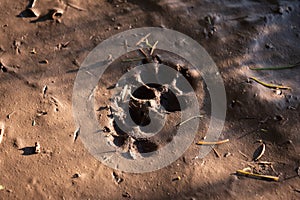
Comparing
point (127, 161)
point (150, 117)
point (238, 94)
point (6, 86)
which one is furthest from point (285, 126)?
point (6, 86)

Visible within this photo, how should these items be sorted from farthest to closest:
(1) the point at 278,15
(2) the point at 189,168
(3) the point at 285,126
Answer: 1. (1) the point at 278,15
2. (3) the point at 285,126
3. (2) the point at 189,168

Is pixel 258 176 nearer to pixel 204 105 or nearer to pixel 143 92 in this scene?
Result: pixel 204 105

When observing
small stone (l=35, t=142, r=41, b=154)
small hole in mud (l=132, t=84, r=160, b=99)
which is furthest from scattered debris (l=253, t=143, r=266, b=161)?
small stone (l=35, t=142, r=41, b=154)

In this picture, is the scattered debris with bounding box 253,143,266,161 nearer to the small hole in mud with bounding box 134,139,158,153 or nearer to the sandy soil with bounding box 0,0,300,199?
the sandy soil with bounding box 0,0,300,199

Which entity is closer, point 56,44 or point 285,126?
point 285,126

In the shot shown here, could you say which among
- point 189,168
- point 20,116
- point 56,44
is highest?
point 56,44

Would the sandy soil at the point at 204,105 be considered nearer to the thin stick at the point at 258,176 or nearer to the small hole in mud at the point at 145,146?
the thin stick at the point at 258,176

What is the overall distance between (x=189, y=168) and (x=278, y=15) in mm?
1387

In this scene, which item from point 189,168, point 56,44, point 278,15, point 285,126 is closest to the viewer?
point 189,168

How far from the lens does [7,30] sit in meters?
3.00

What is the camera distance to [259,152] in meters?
2.69

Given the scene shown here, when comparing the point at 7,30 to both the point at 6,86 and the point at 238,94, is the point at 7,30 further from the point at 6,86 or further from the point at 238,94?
the point at 238,94

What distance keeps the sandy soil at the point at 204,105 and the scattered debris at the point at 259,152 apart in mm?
30

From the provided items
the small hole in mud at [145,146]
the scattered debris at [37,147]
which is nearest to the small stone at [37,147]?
the scattered debris at [37,147]
